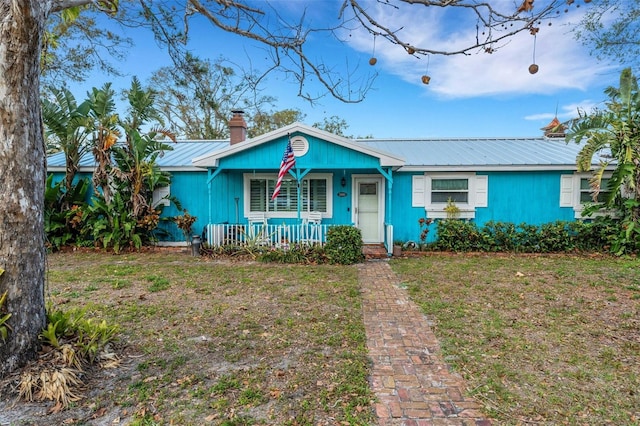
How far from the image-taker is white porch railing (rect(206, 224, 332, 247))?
9.26 meters

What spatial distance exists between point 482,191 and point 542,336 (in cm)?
708

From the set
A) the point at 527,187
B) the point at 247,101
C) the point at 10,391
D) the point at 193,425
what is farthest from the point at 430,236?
the point at 10,391

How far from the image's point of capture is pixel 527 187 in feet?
34.1

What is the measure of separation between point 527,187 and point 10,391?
11.9m

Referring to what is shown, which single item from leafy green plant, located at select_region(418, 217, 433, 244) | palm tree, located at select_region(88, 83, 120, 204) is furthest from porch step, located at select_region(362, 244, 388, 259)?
palm tree, located at select_region(88, 83, 120, 204)

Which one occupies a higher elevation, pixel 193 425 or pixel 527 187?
pixel 527 187

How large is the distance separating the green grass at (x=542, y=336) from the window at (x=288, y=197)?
13.5 ft

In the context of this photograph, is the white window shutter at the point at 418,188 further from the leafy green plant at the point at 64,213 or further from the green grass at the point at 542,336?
the leafy green plant at the point at 64,213

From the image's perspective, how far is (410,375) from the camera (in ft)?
10.7

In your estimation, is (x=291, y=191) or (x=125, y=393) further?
(x=291, y=191)

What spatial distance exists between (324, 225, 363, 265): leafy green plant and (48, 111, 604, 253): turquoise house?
2.85ft

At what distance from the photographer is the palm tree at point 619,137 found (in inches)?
336

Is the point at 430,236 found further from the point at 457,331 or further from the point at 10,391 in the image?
the point at 10,391

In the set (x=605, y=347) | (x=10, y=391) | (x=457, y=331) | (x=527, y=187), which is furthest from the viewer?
(x=527, y=187)
